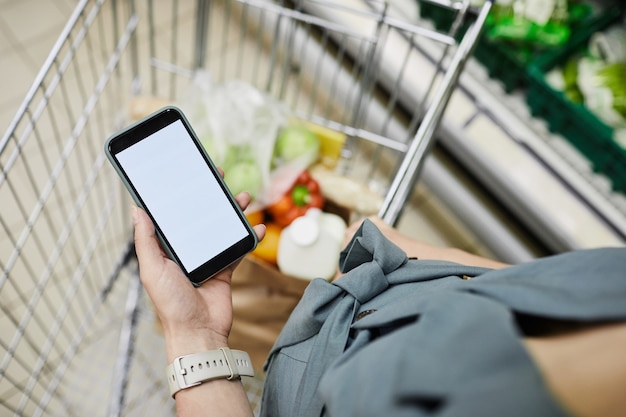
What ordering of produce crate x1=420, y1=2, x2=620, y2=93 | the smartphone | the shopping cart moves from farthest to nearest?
produce crate x1=420, y1=2, x2=620, y2=93
the shopping cart
the smartphone

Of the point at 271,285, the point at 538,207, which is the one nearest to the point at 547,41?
the point at 538,207

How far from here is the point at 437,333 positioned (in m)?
0.49

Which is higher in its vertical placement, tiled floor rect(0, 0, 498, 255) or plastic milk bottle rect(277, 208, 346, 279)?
plastic milk bottle rect(277, 208, 346, 279)

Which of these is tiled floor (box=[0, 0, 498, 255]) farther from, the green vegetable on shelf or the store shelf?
the green vegetable on shelf

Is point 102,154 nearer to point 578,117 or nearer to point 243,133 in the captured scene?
point 243,133

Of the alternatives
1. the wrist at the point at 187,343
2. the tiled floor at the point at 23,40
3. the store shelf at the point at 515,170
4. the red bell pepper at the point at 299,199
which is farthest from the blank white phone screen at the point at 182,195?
the tiled floor at the point at 23,40

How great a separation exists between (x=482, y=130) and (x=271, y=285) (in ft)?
3.04

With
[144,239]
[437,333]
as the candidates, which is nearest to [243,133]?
[144,239]

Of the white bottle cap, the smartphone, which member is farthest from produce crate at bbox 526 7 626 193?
the smartphone

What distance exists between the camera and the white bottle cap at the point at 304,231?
116 centimetres

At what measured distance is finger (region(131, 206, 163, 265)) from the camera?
0.82 m

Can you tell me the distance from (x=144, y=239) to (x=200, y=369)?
222mm

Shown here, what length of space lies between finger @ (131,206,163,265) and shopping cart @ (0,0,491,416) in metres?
0.22

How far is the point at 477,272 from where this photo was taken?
0.74 metres
